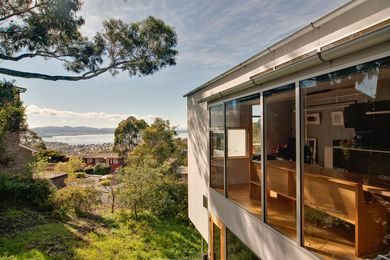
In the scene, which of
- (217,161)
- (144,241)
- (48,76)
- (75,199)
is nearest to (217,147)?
(217,161)

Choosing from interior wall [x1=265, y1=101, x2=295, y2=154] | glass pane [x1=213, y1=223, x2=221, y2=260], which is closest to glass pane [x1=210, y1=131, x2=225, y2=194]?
glass pane [x1=213, y1=223, x2=221, y2=260]

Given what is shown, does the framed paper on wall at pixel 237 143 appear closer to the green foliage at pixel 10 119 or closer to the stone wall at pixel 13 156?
the green foliage at pixel 10 119

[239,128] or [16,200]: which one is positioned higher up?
[239,128]

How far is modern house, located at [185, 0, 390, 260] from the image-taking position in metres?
2.34

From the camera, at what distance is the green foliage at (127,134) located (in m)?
31.3

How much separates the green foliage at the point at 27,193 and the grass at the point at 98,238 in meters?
0.72

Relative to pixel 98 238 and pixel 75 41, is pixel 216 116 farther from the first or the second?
pixel 98 238

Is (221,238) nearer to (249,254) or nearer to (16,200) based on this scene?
(249,254)

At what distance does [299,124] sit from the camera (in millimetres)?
2877

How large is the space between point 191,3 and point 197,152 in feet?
16.9

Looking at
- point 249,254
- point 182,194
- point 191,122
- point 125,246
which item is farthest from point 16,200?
point 249,254

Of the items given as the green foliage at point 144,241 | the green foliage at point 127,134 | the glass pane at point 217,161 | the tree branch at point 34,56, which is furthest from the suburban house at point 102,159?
the glass pane at point 217,161

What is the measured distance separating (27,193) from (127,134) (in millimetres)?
18963

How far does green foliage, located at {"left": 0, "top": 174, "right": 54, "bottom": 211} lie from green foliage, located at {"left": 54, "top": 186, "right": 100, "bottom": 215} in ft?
1.73
